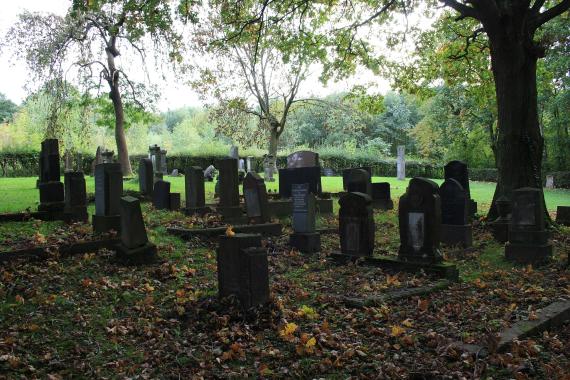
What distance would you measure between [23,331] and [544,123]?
3872 centimetres

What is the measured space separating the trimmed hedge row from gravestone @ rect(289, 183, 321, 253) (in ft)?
43.3

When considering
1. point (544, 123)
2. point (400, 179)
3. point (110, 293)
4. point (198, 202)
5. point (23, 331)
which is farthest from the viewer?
point (544, 123)

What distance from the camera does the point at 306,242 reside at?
10.5m

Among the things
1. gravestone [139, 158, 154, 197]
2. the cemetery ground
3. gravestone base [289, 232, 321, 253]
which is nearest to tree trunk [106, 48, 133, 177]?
gravestone [139, 158, 154, 197]

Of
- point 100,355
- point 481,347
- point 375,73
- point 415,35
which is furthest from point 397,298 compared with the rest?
point 415,35

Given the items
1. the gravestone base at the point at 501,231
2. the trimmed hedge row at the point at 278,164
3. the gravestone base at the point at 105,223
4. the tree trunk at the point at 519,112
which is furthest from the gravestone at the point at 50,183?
the trimmed hedge row at the point at 278,164

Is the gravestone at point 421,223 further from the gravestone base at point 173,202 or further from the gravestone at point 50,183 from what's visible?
the gravestone at point 50,183

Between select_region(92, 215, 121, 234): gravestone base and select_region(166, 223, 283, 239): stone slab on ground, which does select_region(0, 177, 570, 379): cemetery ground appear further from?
select_region(166, 223, 283, 239): stone slab on ground

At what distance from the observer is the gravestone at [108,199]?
31.7ft

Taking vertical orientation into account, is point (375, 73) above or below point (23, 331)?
above

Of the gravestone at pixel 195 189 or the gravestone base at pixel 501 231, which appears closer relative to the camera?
the gravestone base at pixel 501 231

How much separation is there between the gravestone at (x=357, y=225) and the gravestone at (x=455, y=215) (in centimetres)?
288

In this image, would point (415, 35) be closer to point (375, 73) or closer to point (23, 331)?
point (375, 73)

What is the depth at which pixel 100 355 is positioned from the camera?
488 cm
